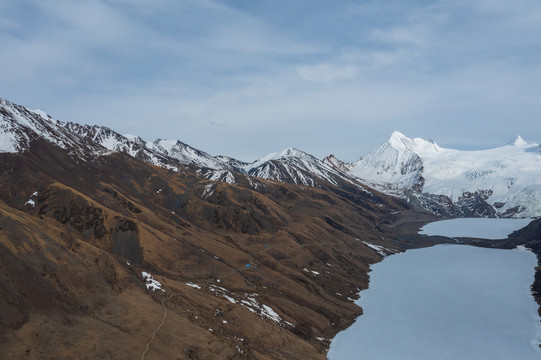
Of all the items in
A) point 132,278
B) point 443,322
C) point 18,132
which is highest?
point 18,132

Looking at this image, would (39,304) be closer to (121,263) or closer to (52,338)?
(52,338)

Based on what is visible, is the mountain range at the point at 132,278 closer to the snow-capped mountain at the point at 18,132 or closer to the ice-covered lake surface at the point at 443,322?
the snow-capped mountain at the point at 18,132

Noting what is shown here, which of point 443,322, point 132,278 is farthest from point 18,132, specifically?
point 443,322

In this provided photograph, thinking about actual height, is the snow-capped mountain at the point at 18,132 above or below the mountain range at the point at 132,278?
above

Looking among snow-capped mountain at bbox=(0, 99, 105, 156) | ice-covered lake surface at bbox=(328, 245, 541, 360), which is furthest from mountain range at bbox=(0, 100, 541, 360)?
ice-covered lake surface at bbox=(328, 245, 541, 360)

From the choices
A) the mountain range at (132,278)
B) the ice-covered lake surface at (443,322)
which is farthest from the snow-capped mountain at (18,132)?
the ice-covered lake surface at (443,322)

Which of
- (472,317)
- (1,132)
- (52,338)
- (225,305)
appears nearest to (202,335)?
(225,305)

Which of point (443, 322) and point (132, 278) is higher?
point (443, 322)

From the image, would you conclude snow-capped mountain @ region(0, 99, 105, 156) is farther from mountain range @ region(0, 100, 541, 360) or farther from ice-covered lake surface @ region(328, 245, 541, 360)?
ice-covered lake surface @ region(328, 245, 541, 360)

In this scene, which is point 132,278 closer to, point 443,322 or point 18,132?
point 443,322
